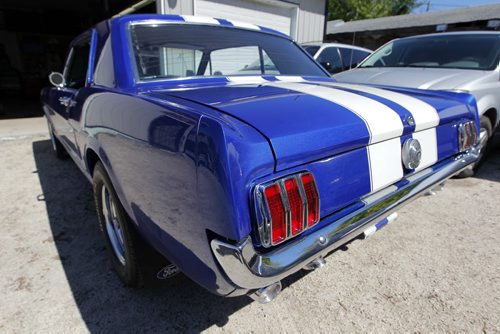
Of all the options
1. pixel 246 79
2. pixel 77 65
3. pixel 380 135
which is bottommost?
pixel 380 135

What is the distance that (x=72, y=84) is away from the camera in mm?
2822

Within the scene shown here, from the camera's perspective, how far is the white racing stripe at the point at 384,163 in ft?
4.62

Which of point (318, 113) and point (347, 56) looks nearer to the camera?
point (318, 113)

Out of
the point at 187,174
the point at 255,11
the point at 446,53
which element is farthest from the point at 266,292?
the point at 255,11

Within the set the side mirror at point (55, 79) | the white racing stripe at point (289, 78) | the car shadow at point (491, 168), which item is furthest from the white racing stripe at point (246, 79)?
the car shadow at point (491, 168)

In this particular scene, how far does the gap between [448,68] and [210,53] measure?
310cm

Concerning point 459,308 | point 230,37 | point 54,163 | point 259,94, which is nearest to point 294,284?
point 459,308

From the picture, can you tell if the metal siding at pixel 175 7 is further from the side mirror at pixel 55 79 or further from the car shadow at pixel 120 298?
the car shadow at pixel 120 298

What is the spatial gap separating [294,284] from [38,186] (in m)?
3.08

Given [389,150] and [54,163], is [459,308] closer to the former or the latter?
[389,150]

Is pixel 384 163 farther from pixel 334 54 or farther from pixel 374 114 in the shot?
pixel 334 54

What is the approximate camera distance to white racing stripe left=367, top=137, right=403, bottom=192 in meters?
1.41

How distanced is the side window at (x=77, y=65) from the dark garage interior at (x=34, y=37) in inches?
391

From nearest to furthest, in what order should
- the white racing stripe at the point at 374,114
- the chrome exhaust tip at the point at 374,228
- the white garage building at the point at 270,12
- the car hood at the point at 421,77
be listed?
the white racing stripe at the point at 374,114 → the chrome exhaust tip at the point at 374,228 → the car hood at the point at 421,77 → the white garage building at the point at 270,12
